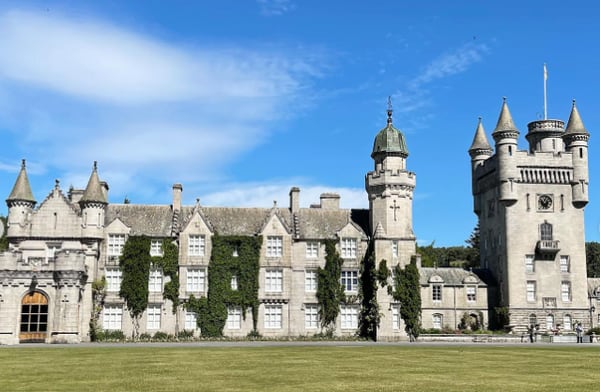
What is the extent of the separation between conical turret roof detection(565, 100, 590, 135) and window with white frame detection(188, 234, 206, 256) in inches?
1420

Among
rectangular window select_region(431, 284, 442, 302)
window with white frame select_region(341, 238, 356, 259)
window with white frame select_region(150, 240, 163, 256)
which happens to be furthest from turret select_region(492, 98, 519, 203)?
window with white frame select_region(150, 240, 163, 256)

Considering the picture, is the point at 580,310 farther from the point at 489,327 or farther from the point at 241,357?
the point at 241,357

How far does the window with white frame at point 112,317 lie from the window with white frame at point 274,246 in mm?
11806

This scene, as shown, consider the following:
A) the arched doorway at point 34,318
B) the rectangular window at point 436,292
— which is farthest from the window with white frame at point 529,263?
the arched doorway at point 34,318

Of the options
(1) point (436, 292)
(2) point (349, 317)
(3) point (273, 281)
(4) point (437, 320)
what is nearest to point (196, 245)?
(3) point (273, 281)

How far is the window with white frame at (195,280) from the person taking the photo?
53031 mm

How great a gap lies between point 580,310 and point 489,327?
318 inches

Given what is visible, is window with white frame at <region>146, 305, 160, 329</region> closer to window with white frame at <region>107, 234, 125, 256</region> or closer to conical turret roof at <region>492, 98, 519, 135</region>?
window with white frame at <region>107, 234, 125, 256</region>

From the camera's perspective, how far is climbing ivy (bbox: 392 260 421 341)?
53219 millimetres

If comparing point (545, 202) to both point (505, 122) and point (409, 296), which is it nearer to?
point (505, 122)

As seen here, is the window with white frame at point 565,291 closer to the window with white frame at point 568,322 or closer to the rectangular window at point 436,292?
the window with white frame at point 568,322

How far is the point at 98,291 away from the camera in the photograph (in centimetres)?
5156

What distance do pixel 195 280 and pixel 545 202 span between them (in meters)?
32.7

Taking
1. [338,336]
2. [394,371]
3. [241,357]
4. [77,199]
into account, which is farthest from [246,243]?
[394,371]
